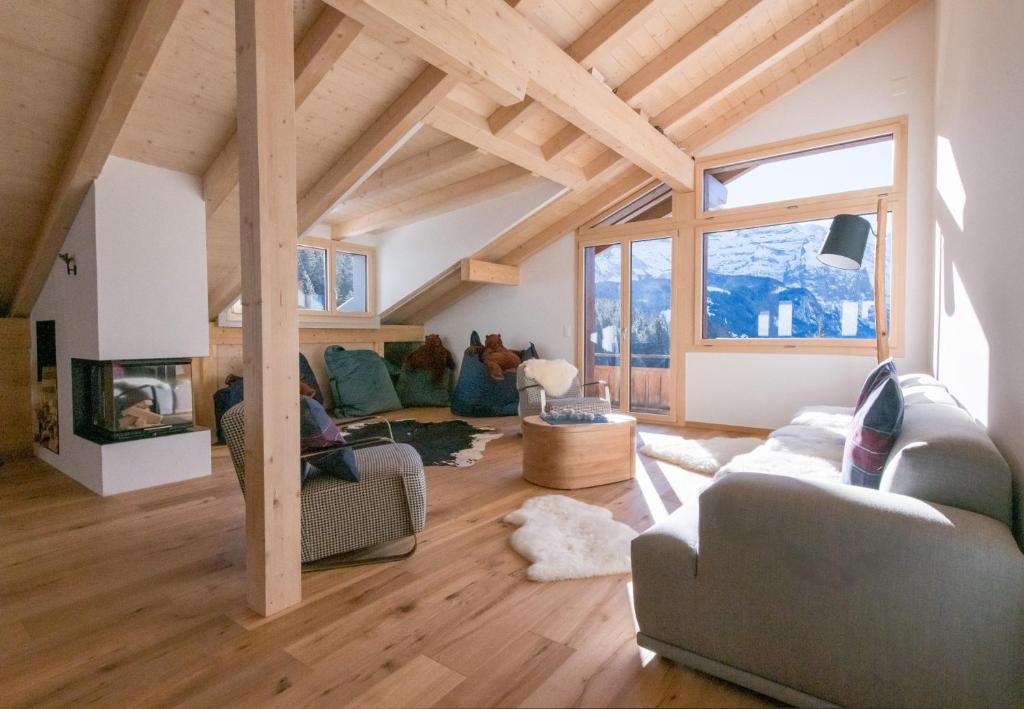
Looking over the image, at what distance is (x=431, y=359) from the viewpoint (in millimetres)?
7230

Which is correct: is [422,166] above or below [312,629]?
above

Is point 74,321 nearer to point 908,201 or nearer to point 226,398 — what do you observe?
point 226,398

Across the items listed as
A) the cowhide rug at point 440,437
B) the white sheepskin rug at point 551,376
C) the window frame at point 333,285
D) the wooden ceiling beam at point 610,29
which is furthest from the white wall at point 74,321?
the white sheepskin rug at point 551,376

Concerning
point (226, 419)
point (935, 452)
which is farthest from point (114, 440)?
point (935, 452)

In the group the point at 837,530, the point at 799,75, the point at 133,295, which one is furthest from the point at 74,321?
the point at 799,75

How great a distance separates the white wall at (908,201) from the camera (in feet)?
14.8

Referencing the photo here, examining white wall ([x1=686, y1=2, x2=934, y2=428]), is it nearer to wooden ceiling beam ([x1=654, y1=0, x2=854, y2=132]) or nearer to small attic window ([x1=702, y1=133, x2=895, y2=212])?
small attic window ([x1=702, y1=133, x2=895, y2=212])

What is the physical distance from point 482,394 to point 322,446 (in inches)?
153

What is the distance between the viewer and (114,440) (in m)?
3.51

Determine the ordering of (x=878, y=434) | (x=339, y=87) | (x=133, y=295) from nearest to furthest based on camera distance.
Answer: (x=878, y=434)
(x=339, y=87)
(x=133, y=295)

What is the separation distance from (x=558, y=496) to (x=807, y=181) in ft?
13.3

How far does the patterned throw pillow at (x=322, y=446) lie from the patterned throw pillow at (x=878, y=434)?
6.80 feet

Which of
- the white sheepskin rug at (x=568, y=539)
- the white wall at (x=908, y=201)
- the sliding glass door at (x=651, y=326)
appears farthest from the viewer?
the sliding glass door at (x=651, y=326)

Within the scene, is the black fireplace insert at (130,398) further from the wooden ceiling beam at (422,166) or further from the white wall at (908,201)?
the white wall at (908,201)
